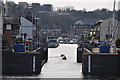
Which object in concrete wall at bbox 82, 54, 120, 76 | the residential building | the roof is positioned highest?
the roof

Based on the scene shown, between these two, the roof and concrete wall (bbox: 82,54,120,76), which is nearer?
concrete wall (bbox: 82,54,120,76)

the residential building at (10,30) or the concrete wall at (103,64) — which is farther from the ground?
the residential building at (10,30)

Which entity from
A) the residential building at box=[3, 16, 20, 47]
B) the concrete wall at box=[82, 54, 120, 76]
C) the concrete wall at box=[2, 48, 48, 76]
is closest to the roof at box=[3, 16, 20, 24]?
the residential building at box=[3, 16, 20, 47]

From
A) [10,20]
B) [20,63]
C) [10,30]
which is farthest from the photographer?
[10,20]

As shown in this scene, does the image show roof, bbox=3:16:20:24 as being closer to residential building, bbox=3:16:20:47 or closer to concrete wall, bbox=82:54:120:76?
residential building, bbox=3:16:20:47

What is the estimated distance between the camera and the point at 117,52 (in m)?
48.2

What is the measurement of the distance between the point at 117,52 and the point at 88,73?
4447 millimetres

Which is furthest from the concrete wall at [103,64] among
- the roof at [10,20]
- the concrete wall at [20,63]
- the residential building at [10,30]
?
the roof at [10,20]

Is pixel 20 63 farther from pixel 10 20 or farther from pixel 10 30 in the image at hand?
pixel 10 20

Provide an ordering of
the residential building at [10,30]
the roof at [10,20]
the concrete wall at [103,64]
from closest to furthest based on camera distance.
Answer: the concrete wall at [103,64]
the residential building at [10,30]
the roof at [10,20]

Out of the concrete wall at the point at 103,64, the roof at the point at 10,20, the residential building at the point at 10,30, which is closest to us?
the concrete wall at the point at 103,64

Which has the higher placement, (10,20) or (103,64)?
(10,20)

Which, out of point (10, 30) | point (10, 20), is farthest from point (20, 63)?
point (10, 20)

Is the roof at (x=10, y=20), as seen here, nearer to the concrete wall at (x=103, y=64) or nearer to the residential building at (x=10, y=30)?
the residential building at (x=10, y=30)
